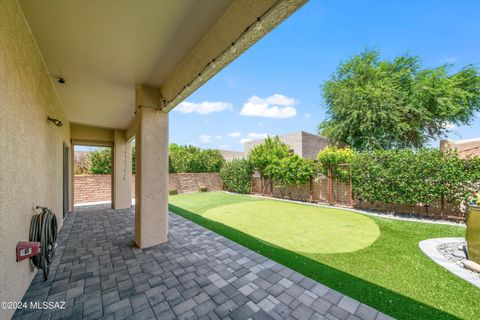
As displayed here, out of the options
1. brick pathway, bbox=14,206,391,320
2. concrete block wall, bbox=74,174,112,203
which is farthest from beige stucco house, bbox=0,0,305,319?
concrete block wall, bbox=74,174,112,203

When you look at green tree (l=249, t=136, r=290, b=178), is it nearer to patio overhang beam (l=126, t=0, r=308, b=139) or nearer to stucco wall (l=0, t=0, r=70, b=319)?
patio overhang beam (l=126, t=0, r=308, b=139)

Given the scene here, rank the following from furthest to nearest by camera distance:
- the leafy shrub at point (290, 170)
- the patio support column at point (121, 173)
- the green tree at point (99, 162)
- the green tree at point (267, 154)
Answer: the green tree at point (267, 154)
the green tree at point (99, 162)
the leafy shrub at point (290, 170)
the patio support column at point (121, 173)

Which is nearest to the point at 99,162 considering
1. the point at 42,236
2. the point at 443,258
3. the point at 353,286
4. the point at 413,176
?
the point at 42,236

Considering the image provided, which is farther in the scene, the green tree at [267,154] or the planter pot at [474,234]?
the green tree at [267,154]

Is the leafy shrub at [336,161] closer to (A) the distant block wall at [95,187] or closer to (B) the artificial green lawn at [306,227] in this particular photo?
(B) the artificial green lawn at [306,227]

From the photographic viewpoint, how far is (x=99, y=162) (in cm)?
1009

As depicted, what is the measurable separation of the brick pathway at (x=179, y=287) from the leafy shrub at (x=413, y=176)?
5.35 meters

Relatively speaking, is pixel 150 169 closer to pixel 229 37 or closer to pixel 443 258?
pixel 229 37

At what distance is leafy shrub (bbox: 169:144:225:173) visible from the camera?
40.9 ft

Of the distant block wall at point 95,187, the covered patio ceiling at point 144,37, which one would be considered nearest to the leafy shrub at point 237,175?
the distant block wall at point 95,187

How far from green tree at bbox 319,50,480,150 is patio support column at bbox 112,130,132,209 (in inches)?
449

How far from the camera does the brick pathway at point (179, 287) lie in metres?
1.89

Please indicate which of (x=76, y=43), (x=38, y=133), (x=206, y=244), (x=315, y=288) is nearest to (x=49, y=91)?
(x=38, y=133)

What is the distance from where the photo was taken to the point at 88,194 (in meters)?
8.73
